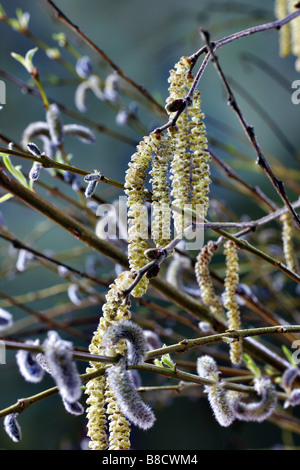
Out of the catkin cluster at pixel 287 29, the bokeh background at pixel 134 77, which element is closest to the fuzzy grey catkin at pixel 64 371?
the catkin cluster at pixel 287 29

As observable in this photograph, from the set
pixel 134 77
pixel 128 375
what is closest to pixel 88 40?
→ pixel 128 375

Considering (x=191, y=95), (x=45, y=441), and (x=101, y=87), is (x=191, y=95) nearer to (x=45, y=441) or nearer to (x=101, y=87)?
(x=101, y=87)

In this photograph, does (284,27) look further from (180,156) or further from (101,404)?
(101,404)

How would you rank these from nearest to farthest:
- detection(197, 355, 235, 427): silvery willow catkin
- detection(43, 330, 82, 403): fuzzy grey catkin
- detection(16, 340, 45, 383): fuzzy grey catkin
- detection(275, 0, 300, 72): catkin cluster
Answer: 1. detection(43, 330, 82, 403): fuzzy grey catkin
2. detection(197, 355, 235, 427): silvery willow catkin
3. detection(16, 340, 45, 383): fuzzy grey catkin
4. detection(275, 0, 300, 72): catkin cluster

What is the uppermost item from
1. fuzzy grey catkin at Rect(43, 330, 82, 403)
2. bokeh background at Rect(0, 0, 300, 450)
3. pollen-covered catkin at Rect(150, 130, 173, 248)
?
bokeh background at Rect(0, 0, 300, 450)

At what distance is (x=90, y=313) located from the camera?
4.30 ft

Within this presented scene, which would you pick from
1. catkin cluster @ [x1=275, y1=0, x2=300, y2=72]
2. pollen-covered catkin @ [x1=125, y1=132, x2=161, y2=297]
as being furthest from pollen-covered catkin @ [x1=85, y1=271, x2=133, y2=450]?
catkin cluster @ [x1=275, y1=0, x2=300, y2=72]

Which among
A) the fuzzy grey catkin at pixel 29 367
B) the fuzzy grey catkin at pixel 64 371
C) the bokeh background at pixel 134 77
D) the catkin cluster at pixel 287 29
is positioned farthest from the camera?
the bokeh background at pixel 134 77

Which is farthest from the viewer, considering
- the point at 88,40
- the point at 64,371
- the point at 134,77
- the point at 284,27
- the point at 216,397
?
the point at 134,77

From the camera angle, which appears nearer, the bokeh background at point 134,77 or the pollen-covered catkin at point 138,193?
the pollen-covered catkin at point 138,193

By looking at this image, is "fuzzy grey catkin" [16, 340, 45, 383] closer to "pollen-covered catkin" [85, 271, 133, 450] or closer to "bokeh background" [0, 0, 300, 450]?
"pollen-covered catkin" [85, 271, 133, 450]

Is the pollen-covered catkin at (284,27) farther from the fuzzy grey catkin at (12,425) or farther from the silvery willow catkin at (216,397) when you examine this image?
the fuzzy grey catkin at (12,425)

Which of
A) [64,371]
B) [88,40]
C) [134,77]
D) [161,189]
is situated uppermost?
[134,77]

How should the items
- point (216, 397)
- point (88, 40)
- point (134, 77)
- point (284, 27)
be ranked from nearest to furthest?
point (216, 397)
point (88, 40)
point (284, 27)
point (134, 77)
